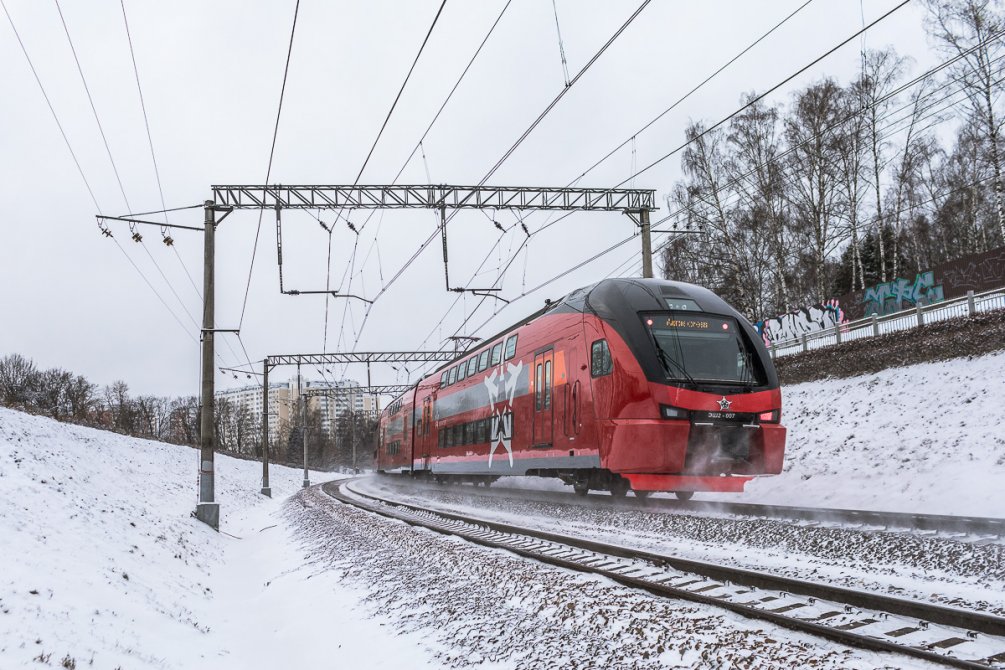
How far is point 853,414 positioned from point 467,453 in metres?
9.87

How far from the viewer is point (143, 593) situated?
7074 mm

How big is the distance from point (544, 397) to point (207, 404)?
7132 millimetres

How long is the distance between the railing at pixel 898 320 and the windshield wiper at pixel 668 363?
34.1 ft

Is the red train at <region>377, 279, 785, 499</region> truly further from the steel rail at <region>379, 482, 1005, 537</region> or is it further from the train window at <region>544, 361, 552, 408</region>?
the steel rail at <region>379, 482, 1005, 537</region>

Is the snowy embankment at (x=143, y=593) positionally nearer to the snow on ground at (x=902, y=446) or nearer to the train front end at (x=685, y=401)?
the train front end at (x=685, y=401)

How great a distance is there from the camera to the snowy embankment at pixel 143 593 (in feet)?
16.9

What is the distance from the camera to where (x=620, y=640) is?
15.3ft

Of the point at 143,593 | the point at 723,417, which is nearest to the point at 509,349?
the point at 723,417

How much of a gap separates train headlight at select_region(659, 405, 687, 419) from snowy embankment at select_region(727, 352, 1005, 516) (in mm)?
4059

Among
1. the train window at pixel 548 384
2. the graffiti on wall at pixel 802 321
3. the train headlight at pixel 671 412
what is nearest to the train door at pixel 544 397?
the train window at pixel 548 384

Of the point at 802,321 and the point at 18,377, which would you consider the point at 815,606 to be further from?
the point at 18,377

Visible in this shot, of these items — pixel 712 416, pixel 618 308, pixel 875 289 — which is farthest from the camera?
pixel 875 289

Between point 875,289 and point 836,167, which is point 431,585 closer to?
point 875,289

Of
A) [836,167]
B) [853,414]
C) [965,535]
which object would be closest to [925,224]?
[836,167]
